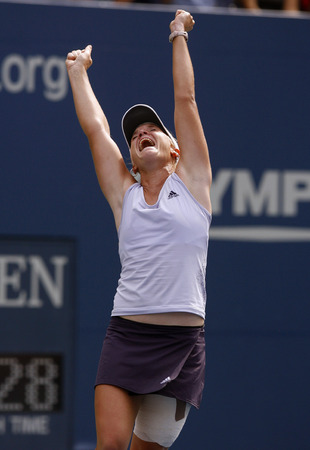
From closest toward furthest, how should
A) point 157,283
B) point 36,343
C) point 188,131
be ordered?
point 157,283 < point 188,131 < point 36,343

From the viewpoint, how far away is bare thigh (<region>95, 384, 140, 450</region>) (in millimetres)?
2881

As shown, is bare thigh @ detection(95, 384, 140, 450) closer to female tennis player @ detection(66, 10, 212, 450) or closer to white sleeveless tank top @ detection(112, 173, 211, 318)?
female tennis player @ detection(66, 10, 212, 450)

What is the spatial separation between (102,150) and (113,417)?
1.01 m

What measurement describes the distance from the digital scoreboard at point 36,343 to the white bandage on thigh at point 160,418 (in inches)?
58.7

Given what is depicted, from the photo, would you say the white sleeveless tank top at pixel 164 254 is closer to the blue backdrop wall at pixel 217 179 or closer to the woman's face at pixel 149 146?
the woman's face at pixel 149 146

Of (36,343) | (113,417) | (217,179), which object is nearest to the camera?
(113,417)

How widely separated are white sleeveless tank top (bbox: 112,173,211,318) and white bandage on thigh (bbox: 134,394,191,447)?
1.13 feet

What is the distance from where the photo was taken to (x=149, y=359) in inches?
118

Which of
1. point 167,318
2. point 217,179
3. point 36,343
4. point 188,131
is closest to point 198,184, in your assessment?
point 188,131

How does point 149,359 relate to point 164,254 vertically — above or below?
below

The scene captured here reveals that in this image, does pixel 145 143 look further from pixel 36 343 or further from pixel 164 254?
pixel 36 343

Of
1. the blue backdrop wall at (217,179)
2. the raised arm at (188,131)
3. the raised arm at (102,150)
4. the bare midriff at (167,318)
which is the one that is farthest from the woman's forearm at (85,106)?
the blue backdrop wall at (217,179)

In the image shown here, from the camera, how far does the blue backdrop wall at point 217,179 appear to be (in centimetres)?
466

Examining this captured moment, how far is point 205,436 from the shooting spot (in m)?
4.73
